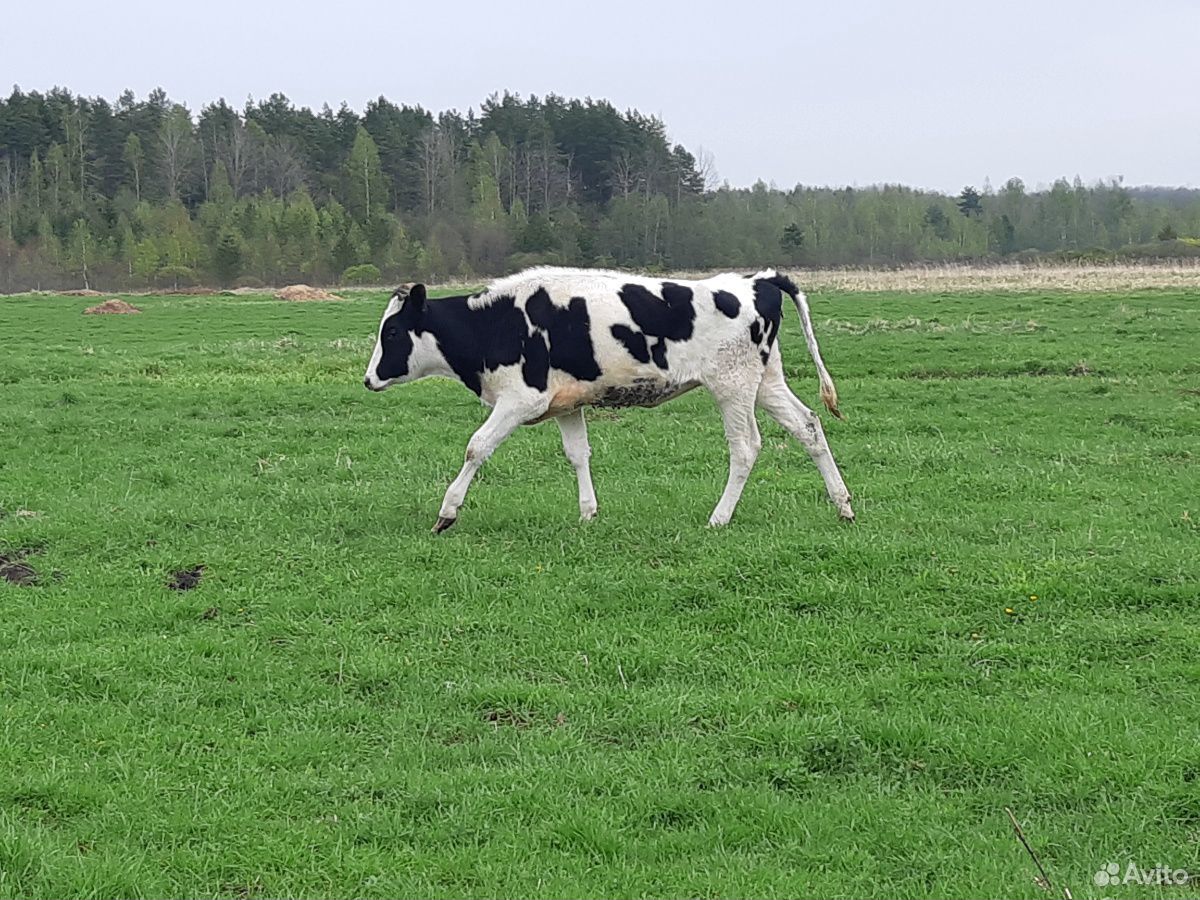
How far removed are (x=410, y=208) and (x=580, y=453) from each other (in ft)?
393

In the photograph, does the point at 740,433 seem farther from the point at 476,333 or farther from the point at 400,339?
the point at 400,339

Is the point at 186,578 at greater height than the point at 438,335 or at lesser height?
lesser

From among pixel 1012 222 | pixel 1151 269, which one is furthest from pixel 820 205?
pixel 1151 269

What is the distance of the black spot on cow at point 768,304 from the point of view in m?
11.3

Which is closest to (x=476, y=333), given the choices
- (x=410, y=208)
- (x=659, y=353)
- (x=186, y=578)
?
(x=659, y=353)

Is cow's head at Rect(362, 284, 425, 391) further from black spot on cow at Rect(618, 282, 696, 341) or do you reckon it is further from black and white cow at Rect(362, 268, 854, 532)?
black spot on cow at Rect(618, 282, 696, 341)

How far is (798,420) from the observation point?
1139 centimetres

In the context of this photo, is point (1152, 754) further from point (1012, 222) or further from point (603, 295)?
point (1012, 222)

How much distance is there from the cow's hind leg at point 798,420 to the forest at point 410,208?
265ft

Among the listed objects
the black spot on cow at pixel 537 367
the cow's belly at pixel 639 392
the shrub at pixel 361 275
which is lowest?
the cow's belly at pixel 639 392

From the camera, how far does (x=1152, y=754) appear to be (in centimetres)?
586

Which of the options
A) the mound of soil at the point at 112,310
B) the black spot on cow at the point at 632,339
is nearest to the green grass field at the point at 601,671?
the black spot on cow at the point at 632,339

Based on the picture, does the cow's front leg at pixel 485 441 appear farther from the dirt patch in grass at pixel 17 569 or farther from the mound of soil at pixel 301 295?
the mound of soil at pixel 301 295

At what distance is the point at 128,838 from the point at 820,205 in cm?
15283
